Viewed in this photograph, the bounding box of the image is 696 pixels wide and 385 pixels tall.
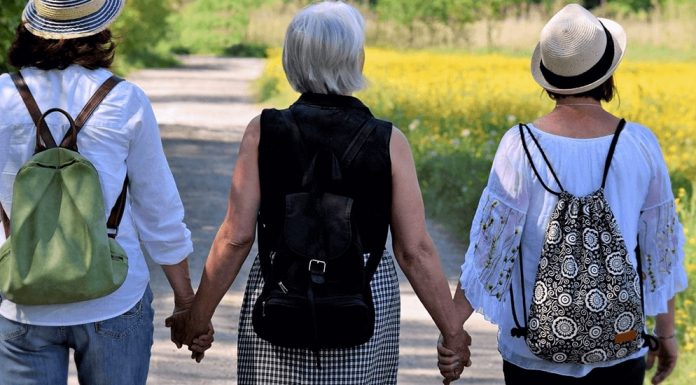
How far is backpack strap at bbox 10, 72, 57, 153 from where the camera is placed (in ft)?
11.7

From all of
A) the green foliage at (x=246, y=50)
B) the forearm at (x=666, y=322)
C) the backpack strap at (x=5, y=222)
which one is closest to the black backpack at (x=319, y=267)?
the backpack strap at (x=5, y=222)

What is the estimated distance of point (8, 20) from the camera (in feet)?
29.7

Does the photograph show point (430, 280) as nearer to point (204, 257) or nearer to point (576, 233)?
point (576, 233)

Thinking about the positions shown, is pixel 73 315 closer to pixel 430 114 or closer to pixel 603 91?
pixel 603 91

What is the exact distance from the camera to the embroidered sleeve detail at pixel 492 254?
12.8 feet

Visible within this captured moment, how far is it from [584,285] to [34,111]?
4.77 feet

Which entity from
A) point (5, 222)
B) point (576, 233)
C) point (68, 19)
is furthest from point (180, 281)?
point (576, 233)

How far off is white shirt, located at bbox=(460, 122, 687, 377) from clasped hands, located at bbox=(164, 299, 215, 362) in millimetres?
762

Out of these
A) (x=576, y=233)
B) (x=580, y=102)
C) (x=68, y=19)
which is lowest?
(x=576, y=233)

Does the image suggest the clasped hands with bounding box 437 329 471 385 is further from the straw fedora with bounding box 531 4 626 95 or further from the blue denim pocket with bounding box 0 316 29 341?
the blue denim pocket with bounding box 0 316 29 341

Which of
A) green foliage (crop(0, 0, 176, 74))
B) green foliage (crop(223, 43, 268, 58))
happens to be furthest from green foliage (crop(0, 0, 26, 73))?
green foliage (crop(223, 43, 268, 58))

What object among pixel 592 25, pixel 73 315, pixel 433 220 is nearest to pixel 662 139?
pixel 433 220

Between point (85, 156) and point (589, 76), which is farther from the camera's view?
point (589, 76)

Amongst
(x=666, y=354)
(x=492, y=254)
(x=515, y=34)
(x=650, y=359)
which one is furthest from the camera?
(x=515, y=34)
